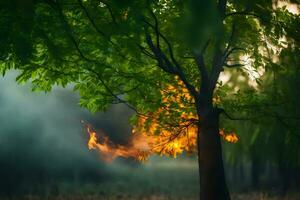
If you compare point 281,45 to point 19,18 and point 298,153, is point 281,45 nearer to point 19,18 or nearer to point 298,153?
point 19,18

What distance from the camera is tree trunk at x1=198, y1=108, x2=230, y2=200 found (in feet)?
42.3

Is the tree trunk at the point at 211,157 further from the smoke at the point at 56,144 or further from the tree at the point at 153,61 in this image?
the smoke at the point at 56,144

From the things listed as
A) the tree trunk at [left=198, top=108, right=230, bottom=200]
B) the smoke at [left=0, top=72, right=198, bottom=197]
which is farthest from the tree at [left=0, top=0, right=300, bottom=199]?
the smoke at [left=0, top=72, right=198, bottom=197]

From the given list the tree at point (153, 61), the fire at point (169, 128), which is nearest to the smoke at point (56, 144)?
the fire at point (169, 128)

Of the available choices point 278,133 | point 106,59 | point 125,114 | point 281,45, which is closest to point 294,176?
point 278,133

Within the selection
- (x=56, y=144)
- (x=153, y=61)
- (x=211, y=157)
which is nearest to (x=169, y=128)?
(x=211, y=157)

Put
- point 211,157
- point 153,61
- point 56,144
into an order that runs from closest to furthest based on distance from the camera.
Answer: point 211,157, point 153,61, point 56,144

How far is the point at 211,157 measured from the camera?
13.0 metres

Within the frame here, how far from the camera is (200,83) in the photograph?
44.8ft

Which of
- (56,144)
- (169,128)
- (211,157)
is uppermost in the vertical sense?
(56,144)

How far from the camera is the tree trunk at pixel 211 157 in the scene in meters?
12.9

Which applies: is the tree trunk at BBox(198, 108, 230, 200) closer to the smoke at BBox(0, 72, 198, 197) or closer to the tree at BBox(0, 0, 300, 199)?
the tree at BBox(0, 0, 300, 199)

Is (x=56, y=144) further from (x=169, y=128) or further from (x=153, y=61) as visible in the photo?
(x=153, y=61)

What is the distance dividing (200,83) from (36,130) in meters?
24.9
